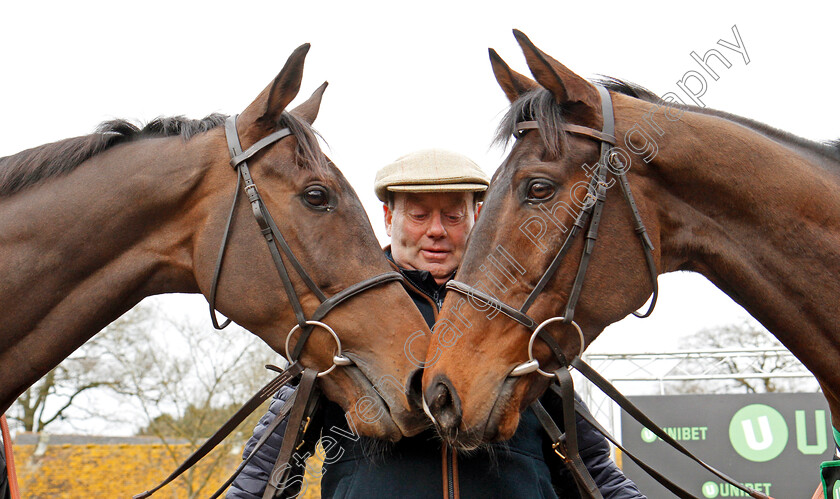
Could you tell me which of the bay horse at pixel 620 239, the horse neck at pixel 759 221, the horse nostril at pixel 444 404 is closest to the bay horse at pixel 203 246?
the horse nostril at pixel 444 404

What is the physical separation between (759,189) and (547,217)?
81 cm

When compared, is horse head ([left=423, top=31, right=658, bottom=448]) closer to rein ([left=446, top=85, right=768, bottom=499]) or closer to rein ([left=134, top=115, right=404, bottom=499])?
rein ([left=446, top=85, right=768, bottom=499])

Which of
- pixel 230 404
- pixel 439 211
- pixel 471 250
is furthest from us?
pixel 230 404

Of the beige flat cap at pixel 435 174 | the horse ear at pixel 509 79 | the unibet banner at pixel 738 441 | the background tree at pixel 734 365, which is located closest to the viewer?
the horse ear at pixel 509 79

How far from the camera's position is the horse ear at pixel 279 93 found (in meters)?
2.94

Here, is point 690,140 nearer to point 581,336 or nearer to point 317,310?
point 581,336

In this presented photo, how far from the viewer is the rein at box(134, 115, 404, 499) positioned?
2.81 metres

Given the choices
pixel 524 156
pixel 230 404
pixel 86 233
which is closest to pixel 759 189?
pixel 524 156

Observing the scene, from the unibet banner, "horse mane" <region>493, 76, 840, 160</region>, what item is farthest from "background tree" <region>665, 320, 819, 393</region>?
"horse mane" <region>493, 76, 840, 160</region>

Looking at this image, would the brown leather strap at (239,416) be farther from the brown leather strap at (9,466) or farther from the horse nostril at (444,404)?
the horse nostril at (444,404)

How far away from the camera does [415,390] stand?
2.69 meters

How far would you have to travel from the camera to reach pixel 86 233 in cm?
282

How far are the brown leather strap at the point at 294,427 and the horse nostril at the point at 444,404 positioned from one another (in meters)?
0.53

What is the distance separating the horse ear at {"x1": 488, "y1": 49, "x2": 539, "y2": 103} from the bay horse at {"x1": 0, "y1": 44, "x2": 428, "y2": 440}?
0.79 metres
